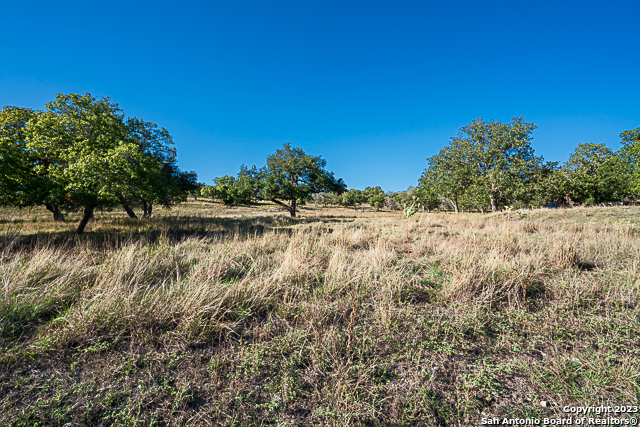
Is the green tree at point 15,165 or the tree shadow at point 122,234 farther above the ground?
the green tree at point 15,165

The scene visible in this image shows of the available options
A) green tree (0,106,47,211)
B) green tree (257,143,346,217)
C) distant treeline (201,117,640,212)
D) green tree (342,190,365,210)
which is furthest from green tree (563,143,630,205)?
green tree (0,106,47,211)

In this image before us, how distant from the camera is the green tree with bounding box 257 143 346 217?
22.5 metres

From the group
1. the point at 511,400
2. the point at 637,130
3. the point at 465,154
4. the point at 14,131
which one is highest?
the point at 637,130

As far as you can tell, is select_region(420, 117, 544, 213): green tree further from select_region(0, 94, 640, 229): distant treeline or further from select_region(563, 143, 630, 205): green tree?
select_region(563, 143, 630, 205): green tree

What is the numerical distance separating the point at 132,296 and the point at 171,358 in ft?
4.23

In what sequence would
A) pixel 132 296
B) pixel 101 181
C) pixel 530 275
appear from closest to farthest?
pixel 132 296 < pixel 530 275 < pixel 101 181

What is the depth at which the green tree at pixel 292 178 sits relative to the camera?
22.5 metres

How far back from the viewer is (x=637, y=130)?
101ft

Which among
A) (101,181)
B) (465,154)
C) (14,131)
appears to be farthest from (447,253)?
(465,154)

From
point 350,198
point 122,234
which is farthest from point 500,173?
point 350,198

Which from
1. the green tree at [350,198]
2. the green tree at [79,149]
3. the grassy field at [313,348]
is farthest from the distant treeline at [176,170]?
the green tree at [350,198]

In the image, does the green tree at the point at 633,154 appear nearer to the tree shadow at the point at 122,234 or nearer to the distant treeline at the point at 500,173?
the distant treeline at the point at 500,173

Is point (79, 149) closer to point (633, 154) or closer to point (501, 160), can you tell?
point (501, 160)

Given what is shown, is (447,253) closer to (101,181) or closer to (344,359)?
(344,359)
